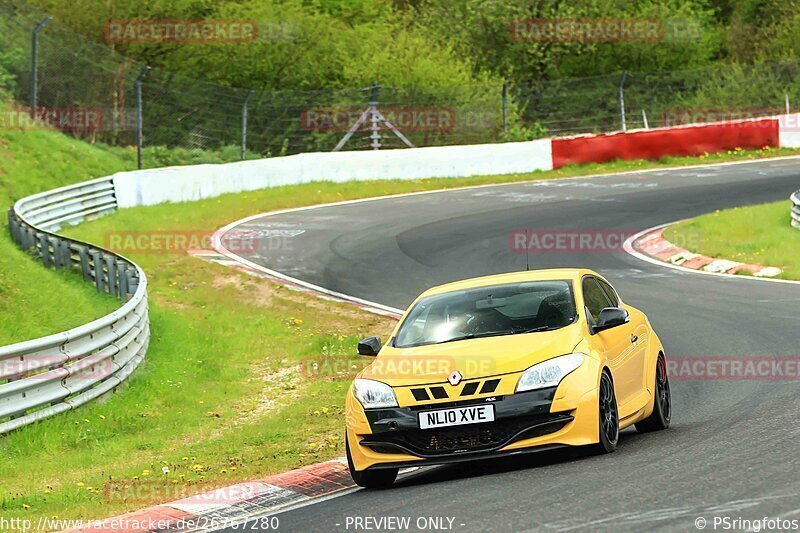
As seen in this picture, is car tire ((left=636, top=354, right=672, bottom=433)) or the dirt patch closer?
car tire ((left=636, top=354, right=672, bottom=433))

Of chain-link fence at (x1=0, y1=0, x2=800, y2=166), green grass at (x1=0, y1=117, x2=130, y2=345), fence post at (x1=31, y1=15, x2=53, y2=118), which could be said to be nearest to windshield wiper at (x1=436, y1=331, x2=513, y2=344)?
green grass at (x1=0, y1=117, x2=130, y2=345)

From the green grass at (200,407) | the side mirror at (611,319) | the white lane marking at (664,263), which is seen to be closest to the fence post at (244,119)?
the green grass at (200,407)

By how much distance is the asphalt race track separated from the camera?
7082mm

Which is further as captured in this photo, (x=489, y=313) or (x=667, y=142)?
(x=667, y=142)

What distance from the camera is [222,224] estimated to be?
27.9 meters

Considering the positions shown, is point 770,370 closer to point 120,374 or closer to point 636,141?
point 120,374

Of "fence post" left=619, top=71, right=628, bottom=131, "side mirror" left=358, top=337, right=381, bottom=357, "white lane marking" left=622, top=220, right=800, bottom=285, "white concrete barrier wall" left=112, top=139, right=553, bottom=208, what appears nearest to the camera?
"side mirror" left=358, top=337, right=381, bottom=357

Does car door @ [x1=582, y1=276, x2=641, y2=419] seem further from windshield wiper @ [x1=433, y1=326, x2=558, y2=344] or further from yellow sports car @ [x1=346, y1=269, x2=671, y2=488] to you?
windshield wiper @ [x1=433, y1=326, x2=558, y2=344]

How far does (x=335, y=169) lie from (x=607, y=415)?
2554 centimetres

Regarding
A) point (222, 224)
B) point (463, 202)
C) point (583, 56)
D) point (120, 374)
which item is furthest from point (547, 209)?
point (583, 56)

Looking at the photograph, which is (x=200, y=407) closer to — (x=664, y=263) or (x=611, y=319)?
(x=611, y=319)

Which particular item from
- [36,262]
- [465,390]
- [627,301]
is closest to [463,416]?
[465,390]

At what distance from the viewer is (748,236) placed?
22766mm

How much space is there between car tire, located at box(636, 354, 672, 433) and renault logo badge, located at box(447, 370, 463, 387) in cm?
223
